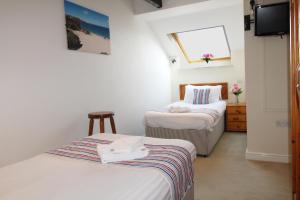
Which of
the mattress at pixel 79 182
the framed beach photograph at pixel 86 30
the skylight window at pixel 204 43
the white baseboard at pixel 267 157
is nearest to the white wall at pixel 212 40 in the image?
the skylight window at pixel 204 43

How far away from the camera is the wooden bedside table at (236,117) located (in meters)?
4.29

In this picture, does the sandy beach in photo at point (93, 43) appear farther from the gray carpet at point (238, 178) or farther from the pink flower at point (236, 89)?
the pink flower at point (236, 89)

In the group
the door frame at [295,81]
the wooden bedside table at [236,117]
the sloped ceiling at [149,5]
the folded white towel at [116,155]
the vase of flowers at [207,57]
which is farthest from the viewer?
the vase of flowers at [207,57]

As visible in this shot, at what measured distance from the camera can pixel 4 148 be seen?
1.98 m

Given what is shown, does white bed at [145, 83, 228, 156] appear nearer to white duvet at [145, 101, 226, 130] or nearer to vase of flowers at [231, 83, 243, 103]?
white duvet at [145, 101, 226, 130]

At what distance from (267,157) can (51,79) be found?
2.77 meters

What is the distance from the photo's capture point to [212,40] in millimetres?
4852

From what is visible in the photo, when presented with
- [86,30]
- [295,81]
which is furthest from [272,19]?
[86,30]

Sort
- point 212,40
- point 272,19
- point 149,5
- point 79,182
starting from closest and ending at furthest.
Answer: point 79,182
point 272,19
point 149,5
point 212,40

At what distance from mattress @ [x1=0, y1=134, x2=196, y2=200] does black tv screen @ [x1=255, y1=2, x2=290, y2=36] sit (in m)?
2.27

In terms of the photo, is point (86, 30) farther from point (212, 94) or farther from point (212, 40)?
point (212, 40)

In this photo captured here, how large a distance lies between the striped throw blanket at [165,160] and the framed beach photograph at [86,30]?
1.46 meters

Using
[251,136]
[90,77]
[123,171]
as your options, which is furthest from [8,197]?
[251,136]

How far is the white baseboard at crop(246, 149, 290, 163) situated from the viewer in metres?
2.83
